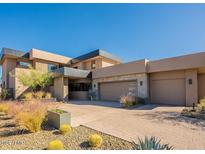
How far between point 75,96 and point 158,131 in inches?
646

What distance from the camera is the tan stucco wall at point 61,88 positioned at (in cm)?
1712

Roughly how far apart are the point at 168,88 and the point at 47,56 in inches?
693

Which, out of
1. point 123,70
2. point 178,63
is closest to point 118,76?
point 123,70

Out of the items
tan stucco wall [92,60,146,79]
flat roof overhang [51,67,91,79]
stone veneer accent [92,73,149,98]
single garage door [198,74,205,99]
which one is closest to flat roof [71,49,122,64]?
tan stucco wall [92,60,146,79]

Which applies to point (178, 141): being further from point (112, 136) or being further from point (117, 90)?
point (117, 90)

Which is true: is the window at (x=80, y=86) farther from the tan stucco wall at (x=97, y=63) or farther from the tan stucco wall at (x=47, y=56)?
the tan stucco wall at (x=47, y=56)

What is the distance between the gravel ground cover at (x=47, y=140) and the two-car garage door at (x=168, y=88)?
970cm

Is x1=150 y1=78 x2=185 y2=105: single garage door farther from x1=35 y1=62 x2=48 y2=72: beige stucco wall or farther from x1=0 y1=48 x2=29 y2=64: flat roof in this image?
x1=0 y1=48 x2=29 y2=64: flat roof

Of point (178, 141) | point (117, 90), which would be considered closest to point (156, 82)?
point (117, 90)

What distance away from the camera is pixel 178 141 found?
4328 millimetres

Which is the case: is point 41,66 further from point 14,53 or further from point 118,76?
point 118,76

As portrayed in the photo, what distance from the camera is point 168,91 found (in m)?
12.7

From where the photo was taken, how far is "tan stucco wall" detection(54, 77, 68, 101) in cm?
1712

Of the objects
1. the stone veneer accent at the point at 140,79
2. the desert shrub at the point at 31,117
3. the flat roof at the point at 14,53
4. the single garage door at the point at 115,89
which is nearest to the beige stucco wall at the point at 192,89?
the stone veneer accent at the point at 140,79
